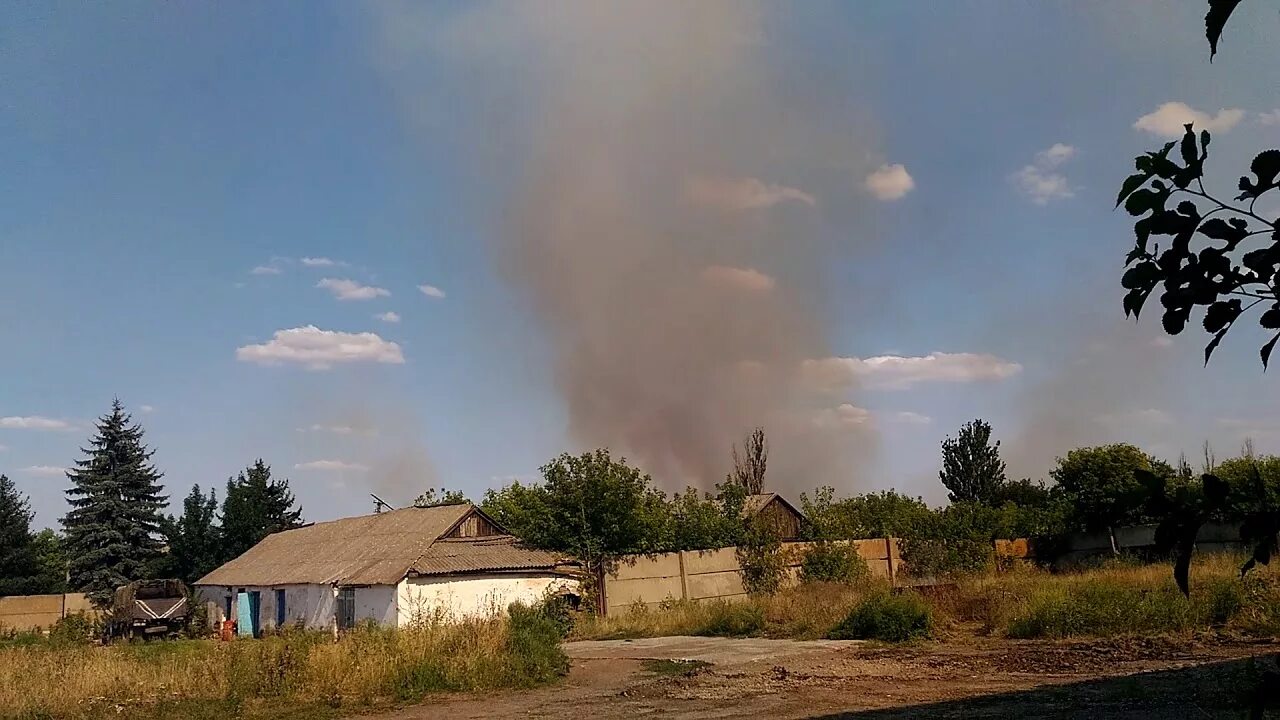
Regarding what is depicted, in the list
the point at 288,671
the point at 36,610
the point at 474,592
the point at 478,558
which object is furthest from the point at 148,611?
the point at 288,671

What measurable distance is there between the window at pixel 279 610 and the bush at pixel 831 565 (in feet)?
59.4

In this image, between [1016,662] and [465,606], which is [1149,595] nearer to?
[1016,662]

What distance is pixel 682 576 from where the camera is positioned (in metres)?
27.7

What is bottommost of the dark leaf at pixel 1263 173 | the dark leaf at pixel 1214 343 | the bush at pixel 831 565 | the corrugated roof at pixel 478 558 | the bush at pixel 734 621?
the bush at pixel 734 621

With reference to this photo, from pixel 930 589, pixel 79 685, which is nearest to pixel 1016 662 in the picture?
pixel 930 589

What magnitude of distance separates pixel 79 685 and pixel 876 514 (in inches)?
1070

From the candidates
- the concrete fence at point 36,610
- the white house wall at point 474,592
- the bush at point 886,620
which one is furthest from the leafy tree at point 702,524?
the concrete fence at point 36,610

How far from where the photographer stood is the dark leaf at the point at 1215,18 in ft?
4.86

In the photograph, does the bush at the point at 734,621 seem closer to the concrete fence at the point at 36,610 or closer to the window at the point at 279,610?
the window at the point at 279,610

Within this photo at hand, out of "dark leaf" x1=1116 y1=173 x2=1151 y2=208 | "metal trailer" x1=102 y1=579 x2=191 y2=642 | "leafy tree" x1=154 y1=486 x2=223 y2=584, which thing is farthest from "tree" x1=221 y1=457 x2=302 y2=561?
"dark leaf" x1=1116 y1=173 x2=1151 y2=208

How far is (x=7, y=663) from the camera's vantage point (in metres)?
14.6

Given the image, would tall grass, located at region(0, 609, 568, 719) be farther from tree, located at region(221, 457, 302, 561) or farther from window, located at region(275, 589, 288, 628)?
tree, located at region(221, 457, 302, 561)

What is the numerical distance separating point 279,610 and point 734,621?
18.2 m

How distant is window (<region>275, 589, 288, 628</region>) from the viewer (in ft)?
105
